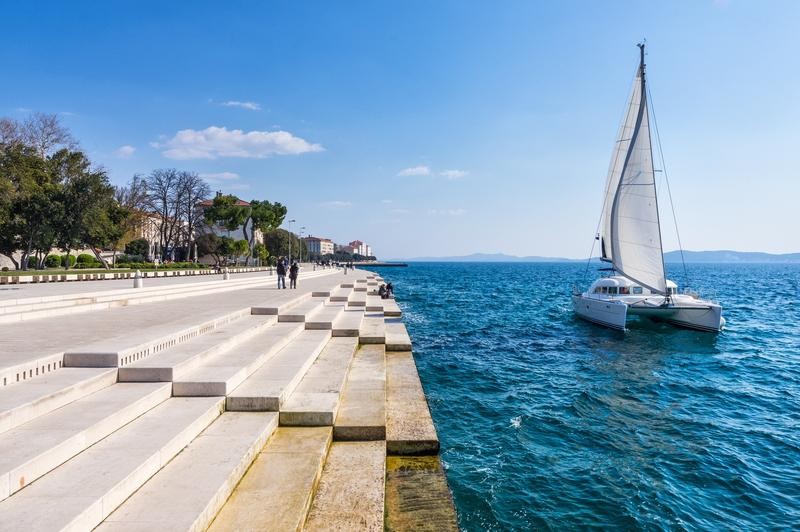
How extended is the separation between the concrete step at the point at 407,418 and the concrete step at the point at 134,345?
3.89 metres

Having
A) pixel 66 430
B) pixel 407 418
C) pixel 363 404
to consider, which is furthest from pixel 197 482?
pixel 407 418

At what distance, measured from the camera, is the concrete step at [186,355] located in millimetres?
6422

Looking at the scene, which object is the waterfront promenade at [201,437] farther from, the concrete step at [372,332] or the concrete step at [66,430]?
the concrete step at [372,332]

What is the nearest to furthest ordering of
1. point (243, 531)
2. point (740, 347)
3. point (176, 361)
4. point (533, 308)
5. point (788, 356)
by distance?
point (243, 531) → point (176, 361) → point (788, 356) → point (740, 347) → point (533, 308)

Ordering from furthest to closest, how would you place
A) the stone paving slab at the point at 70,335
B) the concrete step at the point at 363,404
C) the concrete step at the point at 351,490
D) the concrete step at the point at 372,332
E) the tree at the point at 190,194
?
the tree at the point at 190,194 → the concrete step at the point at 372,332 → the concrete step at the point at 363,404 → the stone paving slab at the point at 70,335 → the concrete step at the point at 351,490

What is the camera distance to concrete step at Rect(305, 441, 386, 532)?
4.49 metres

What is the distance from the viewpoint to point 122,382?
6402 millimetres

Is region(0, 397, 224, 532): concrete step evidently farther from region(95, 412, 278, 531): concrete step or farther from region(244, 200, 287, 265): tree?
region(244, 200, 287, 265): tree

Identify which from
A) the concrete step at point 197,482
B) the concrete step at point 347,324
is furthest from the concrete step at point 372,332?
the concrete step at point 197,482

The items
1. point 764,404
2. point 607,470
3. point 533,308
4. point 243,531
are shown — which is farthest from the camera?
point 533,308

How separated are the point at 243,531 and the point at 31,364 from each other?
406 cm

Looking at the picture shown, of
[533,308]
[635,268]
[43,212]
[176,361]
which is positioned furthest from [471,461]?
[43,212]

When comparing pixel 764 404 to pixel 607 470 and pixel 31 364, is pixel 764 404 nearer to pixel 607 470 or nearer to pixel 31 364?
pixel 607 470

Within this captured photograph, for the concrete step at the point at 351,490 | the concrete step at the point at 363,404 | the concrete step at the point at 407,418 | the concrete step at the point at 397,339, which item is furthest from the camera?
the concrete step at the point at 397,339
